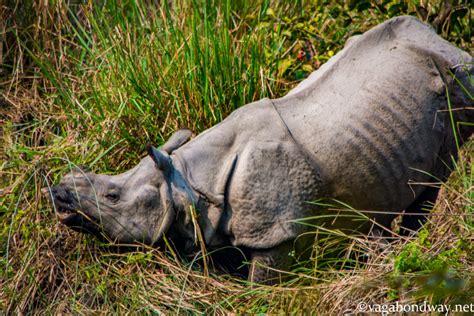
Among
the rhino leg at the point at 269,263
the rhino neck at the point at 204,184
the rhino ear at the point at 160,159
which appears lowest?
the rhino leg at the point at 269,263

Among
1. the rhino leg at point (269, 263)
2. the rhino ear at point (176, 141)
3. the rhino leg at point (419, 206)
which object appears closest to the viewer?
the rhino leg at point (269, 263)

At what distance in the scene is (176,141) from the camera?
4.64m

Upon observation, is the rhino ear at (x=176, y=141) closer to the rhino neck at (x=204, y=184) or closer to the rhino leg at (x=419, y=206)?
the rhino neck at (x=204, y=184)

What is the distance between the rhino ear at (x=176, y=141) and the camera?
459 centimetres

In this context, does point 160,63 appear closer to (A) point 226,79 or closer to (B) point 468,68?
(A) point 226,79

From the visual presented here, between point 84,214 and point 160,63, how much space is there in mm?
1672

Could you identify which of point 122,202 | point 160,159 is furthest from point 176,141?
point 122,202

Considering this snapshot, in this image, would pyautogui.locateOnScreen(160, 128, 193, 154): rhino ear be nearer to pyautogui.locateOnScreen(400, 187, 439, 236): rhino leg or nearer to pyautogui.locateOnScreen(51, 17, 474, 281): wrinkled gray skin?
pyautogui.locateOnScreen(51, 17, 474, 281): wrinkled gray skin

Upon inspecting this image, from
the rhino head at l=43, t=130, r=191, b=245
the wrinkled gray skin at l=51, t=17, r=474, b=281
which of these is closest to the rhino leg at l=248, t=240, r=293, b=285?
the wrinkled gray skin at l=51, t=17, r=474, b=281

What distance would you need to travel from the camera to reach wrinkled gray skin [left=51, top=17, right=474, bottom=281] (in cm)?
436

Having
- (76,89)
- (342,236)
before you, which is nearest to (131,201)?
(342,236)

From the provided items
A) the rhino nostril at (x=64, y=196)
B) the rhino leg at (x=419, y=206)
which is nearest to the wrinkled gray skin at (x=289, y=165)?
the rhino nostril at (x=64, y=196)

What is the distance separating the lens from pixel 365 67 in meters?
4.83

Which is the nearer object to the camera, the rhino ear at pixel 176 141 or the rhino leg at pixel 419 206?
the rhino ear at pixel 176 141
